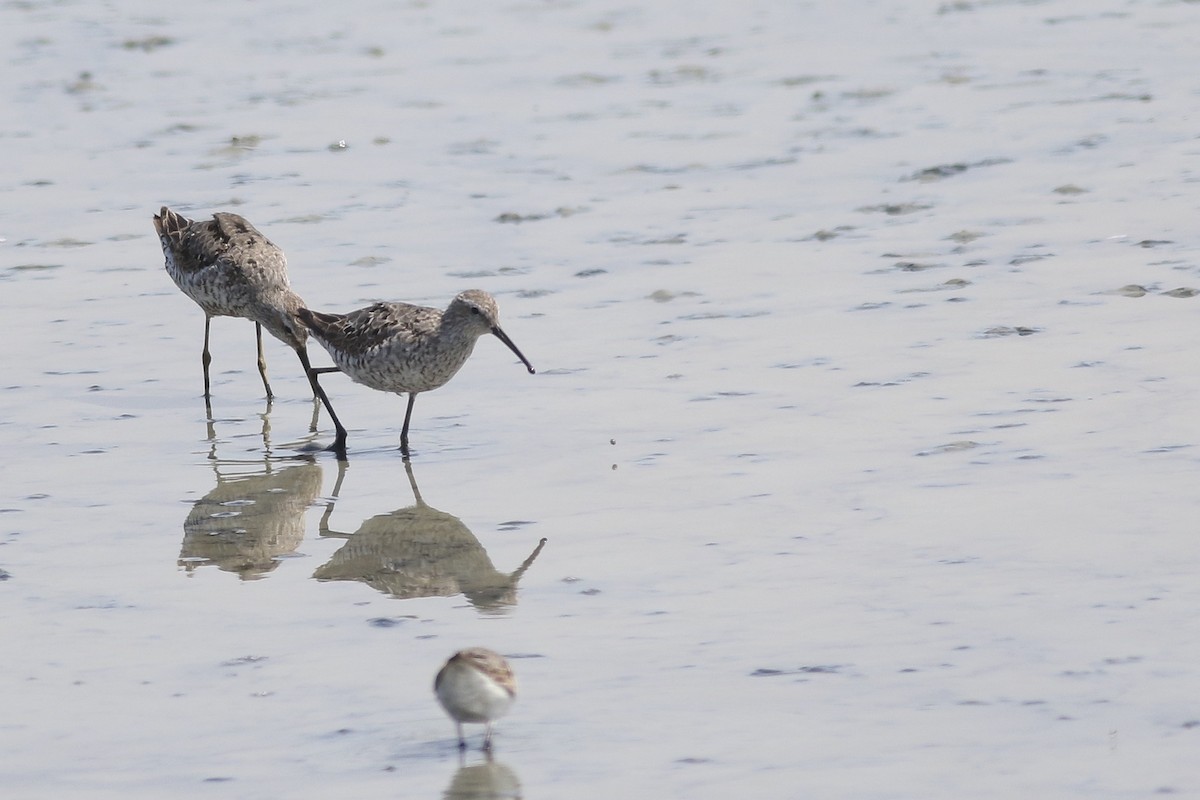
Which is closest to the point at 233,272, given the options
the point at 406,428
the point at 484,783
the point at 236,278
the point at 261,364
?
the point at 236,278

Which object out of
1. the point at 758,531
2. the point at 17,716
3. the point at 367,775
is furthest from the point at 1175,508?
the point at 17,716

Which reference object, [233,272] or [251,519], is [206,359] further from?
[251,519]

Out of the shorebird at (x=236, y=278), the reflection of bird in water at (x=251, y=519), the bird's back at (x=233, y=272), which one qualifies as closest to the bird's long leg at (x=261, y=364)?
the shorebird at (x=236, y=278)

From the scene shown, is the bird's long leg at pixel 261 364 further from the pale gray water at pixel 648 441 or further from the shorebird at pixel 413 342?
the shorebird at pixel 413 342

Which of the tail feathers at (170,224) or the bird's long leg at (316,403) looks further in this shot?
the tail feathers at (170,224)

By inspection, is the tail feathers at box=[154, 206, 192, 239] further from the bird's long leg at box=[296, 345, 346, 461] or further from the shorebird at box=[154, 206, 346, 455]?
the bird's long leg at box=[296, 345, 346, 461]

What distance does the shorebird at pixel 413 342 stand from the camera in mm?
10344

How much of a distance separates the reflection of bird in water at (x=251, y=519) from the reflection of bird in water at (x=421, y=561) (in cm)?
23

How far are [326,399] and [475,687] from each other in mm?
4672

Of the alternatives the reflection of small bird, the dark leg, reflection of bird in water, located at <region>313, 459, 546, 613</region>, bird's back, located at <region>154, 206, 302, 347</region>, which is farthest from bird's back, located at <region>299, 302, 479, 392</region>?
the reflection of small bird

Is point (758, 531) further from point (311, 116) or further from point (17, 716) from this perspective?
point (311, 116)

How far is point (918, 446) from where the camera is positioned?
9.50 m

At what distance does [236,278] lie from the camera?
12.0m

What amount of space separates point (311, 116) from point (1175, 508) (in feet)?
40.3
